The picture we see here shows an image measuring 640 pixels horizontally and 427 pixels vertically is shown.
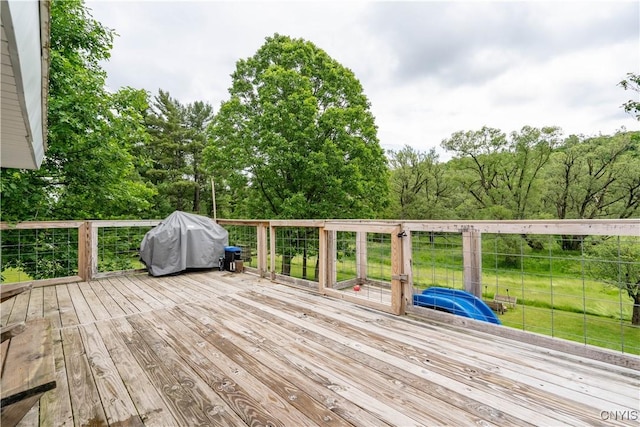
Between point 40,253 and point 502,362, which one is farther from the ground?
point 40,253

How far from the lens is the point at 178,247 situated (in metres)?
5.20

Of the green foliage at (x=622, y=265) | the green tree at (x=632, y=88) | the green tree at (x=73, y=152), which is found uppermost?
the green tree at (x=632, y=88)

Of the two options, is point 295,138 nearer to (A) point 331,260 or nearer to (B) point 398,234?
(A) point 331,260

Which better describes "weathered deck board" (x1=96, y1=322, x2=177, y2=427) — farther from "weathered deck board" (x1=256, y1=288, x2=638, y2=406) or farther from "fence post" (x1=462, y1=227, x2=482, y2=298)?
"fence post" (x1=462, y1=227, x2=482, y2=298)

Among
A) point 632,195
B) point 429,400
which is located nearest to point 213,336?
point 429,400

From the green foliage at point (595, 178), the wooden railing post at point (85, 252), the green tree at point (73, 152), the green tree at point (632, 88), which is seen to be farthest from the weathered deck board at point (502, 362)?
the green foliage at point (595, 178)

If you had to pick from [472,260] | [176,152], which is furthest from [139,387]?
[176,152]

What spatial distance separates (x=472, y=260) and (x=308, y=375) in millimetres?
1943

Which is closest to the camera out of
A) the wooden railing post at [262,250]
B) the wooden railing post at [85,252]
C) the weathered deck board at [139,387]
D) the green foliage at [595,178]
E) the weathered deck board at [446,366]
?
the weathered deck board at [139,387]

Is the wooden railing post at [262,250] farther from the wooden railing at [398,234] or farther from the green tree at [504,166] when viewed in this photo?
the green tree at [504,166]

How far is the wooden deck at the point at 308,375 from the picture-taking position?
1.48 m

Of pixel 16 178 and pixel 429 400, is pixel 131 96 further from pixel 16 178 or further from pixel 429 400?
pixel 429 400

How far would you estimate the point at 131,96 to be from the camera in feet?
22.5

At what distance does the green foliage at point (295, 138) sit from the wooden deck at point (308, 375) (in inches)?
232
